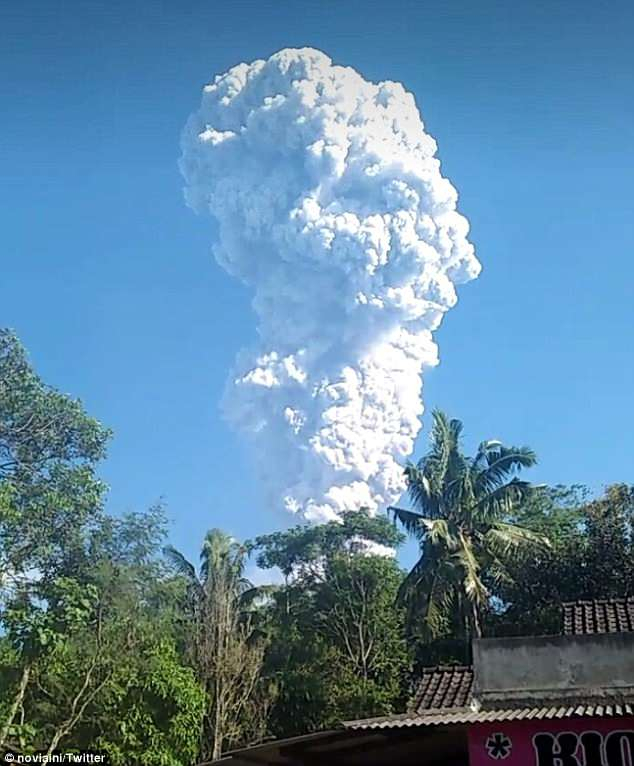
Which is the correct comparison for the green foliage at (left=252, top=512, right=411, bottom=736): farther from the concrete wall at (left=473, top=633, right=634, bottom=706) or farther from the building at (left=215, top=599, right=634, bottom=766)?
the concrete wall at (left=473, top=633, right=634, bottom=706)

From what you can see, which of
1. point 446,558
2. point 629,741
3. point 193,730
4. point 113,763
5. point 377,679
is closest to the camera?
point 629,741

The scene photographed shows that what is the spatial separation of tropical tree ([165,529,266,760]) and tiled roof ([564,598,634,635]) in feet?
37.9

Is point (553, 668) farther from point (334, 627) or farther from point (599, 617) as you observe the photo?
point (334, 627)

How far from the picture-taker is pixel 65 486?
83.4ft

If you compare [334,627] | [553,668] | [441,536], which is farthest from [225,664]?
[553,668]

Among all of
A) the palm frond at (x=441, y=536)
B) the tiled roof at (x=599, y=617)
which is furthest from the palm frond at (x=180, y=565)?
the tiled roof at (x=599, y=617)

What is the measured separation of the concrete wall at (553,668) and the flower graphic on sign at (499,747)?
30.8 inches

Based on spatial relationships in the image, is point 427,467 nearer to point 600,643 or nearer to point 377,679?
point 377,679

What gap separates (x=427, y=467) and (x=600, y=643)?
51.6ft

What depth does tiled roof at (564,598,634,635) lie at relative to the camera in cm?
1383

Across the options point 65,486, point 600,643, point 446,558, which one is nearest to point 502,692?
point 600,643

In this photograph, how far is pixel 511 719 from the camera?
10328 millimetres

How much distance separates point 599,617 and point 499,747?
435 centimetres

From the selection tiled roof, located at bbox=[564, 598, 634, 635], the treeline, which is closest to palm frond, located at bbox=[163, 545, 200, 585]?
the treeline
